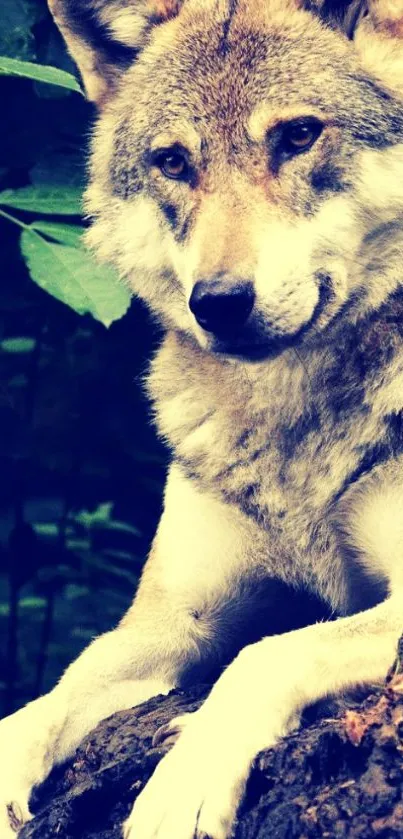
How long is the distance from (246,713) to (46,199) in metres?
1.92

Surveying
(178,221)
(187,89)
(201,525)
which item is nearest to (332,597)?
(201,525)

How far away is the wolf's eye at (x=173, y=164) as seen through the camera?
9.92 ft

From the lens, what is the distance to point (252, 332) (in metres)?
2.68

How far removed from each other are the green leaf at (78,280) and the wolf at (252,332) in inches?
3.1

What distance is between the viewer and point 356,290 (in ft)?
9.66

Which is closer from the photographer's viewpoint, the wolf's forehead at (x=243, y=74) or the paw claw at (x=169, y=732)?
the paw claw at (x=169, y=732)

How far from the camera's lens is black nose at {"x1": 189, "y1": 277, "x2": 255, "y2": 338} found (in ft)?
8.47

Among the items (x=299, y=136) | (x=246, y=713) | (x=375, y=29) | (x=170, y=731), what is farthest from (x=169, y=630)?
(x=375, y=29)

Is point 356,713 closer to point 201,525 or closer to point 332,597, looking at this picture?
point 332,597

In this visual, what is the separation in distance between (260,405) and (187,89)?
837 mm

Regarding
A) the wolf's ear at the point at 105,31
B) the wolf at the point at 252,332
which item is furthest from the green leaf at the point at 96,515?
the wolf's ear at the point at 105,31

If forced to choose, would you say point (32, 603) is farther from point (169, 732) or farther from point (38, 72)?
point (38, 72)

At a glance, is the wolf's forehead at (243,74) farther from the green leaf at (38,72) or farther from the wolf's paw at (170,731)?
the wolf's paw at (170,731)

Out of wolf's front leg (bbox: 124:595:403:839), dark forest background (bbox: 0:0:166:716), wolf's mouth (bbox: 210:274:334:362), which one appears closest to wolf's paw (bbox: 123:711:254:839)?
wolf's front leg (bbox: 124:595:403:839)
